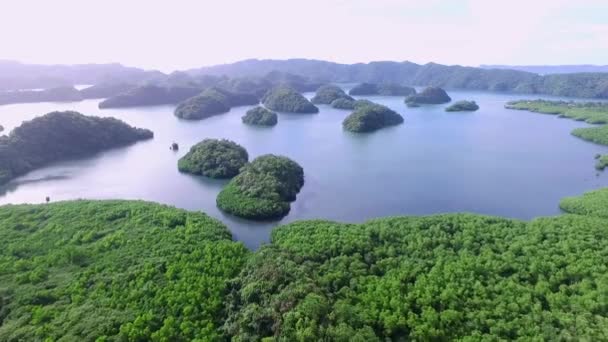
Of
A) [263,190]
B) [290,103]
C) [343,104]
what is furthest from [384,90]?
[263,190]

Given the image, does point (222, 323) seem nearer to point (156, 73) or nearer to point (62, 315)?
point (62, 315)

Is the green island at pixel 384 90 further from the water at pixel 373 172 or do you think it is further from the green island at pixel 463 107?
the water at pixel 373 172

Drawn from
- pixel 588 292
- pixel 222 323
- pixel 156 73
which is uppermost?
pixel 156 73

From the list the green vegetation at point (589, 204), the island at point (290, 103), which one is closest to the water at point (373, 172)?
the green vegetation at point (589, 204)

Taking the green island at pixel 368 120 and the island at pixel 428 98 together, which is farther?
the island at pixel 428 98

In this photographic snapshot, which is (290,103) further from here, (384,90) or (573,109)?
(573,109)

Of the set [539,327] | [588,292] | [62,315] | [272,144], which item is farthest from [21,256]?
[272,144]

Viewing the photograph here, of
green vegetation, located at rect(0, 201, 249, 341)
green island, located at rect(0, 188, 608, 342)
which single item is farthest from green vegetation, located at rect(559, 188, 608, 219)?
green vegetation, located at rect(0, 201, 249, 341)
